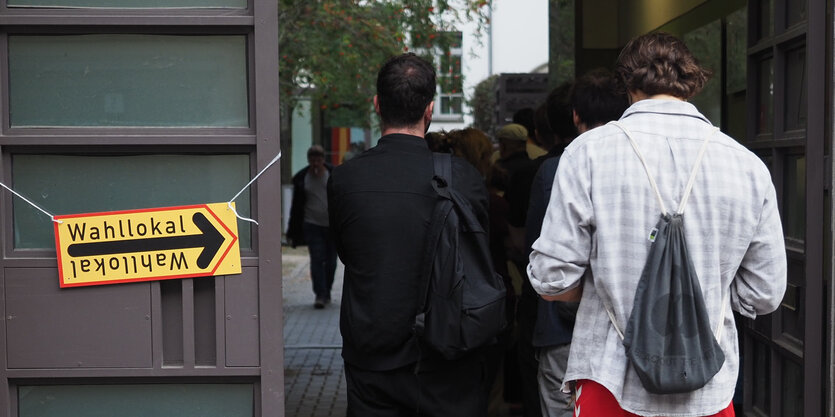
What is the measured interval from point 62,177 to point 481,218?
1290 mm

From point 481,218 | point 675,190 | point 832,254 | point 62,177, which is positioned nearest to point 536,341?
point 481,218

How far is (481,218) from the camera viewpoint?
3.35 metres

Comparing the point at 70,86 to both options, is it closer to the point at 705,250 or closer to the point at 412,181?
the point at 412,181

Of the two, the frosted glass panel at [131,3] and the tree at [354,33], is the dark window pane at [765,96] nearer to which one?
the frosted glass panel at [131,3]

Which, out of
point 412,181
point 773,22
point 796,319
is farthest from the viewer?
point 773,22

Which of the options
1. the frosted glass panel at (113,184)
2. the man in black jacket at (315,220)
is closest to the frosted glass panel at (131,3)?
the frosted glass panel at (113,184)

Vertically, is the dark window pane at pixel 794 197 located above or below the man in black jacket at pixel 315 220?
above

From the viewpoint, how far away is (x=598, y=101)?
3.79 metres

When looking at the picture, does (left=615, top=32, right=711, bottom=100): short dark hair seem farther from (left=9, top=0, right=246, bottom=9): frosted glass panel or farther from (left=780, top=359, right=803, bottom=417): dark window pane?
(left=780, top=359, right=803, bottom=417): dark window pane

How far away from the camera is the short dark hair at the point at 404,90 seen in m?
3.33

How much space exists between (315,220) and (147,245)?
8.83 meters

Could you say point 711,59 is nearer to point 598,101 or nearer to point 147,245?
point 598,101

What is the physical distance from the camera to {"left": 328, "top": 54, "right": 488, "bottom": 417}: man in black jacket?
10.5ft

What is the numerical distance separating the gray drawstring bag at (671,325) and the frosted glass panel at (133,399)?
1225mm
